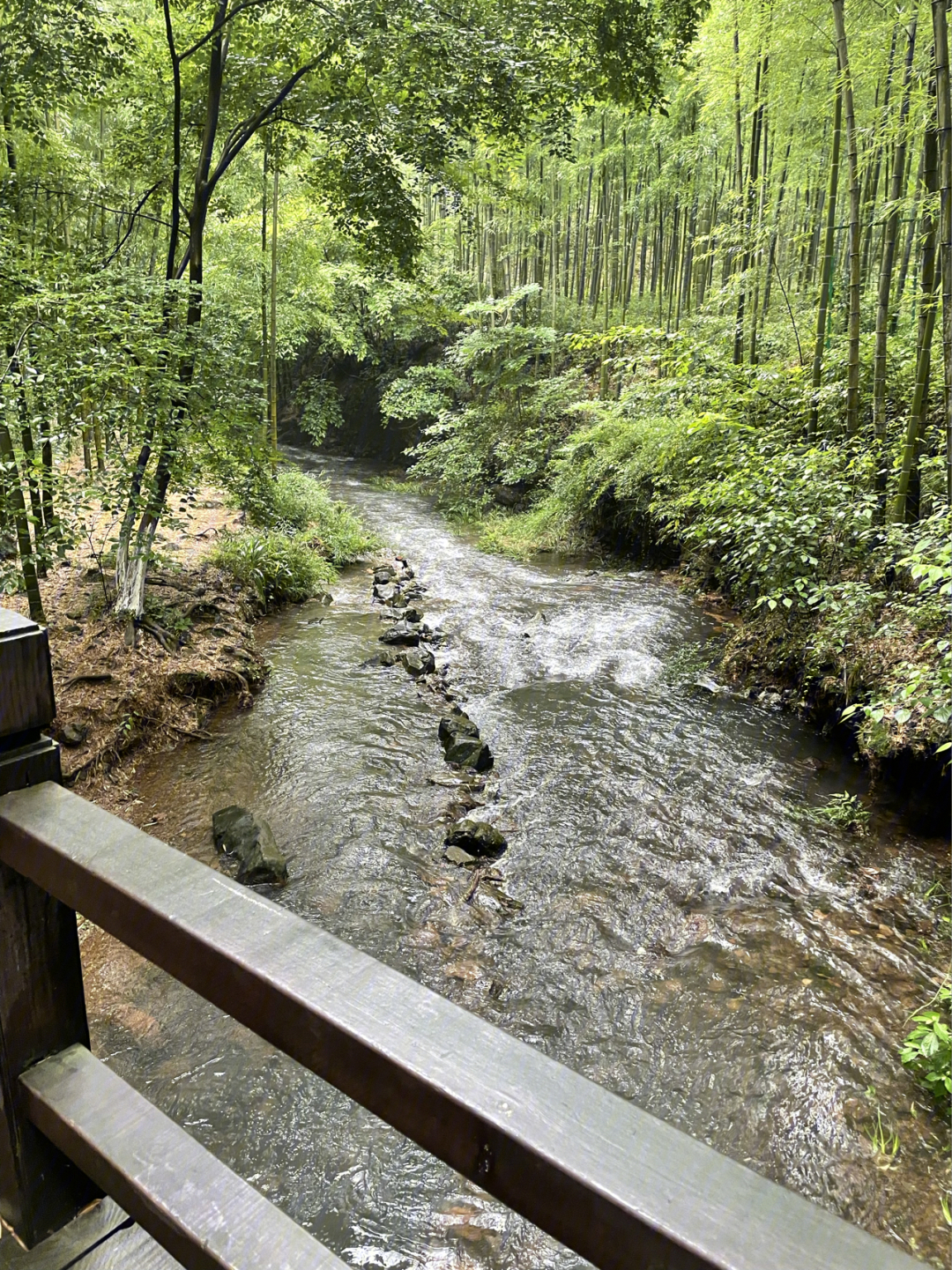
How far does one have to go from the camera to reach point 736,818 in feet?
14.7

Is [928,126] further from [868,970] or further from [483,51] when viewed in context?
[868,970]

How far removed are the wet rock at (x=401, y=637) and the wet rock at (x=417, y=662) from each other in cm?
27

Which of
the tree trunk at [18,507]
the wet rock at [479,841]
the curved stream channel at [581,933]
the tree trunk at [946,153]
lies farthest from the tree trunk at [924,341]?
the tree trunk at [18,507]

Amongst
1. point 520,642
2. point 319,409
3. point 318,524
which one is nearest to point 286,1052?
point 520,642

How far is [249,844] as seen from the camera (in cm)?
409

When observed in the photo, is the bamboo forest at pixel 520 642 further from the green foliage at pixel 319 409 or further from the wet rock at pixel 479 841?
the green foliage at pixel 319 409

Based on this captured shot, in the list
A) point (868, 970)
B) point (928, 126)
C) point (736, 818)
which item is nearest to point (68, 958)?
point (868, 970)

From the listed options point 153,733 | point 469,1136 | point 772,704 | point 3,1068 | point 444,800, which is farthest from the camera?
point 772,704

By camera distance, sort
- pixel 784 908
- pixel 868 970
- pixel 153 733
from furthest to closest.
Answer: pixel 153 733, pixel 784 908, pixel 868 970

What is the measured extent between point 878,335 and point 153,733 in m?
6.10

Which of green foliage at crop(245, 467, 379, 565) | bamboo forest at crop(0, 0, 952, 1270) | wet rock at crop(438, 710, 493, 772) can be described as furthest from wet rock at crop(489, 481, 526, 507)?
wet rock at crop(438, 710, 493, 772)

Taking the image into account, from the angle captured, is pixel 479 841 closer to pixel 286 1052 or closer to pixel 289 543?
pixel 286 1052

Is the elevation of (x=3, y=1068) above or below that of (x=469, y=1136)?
below

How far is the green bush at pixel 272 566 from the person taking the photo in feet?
26.0
